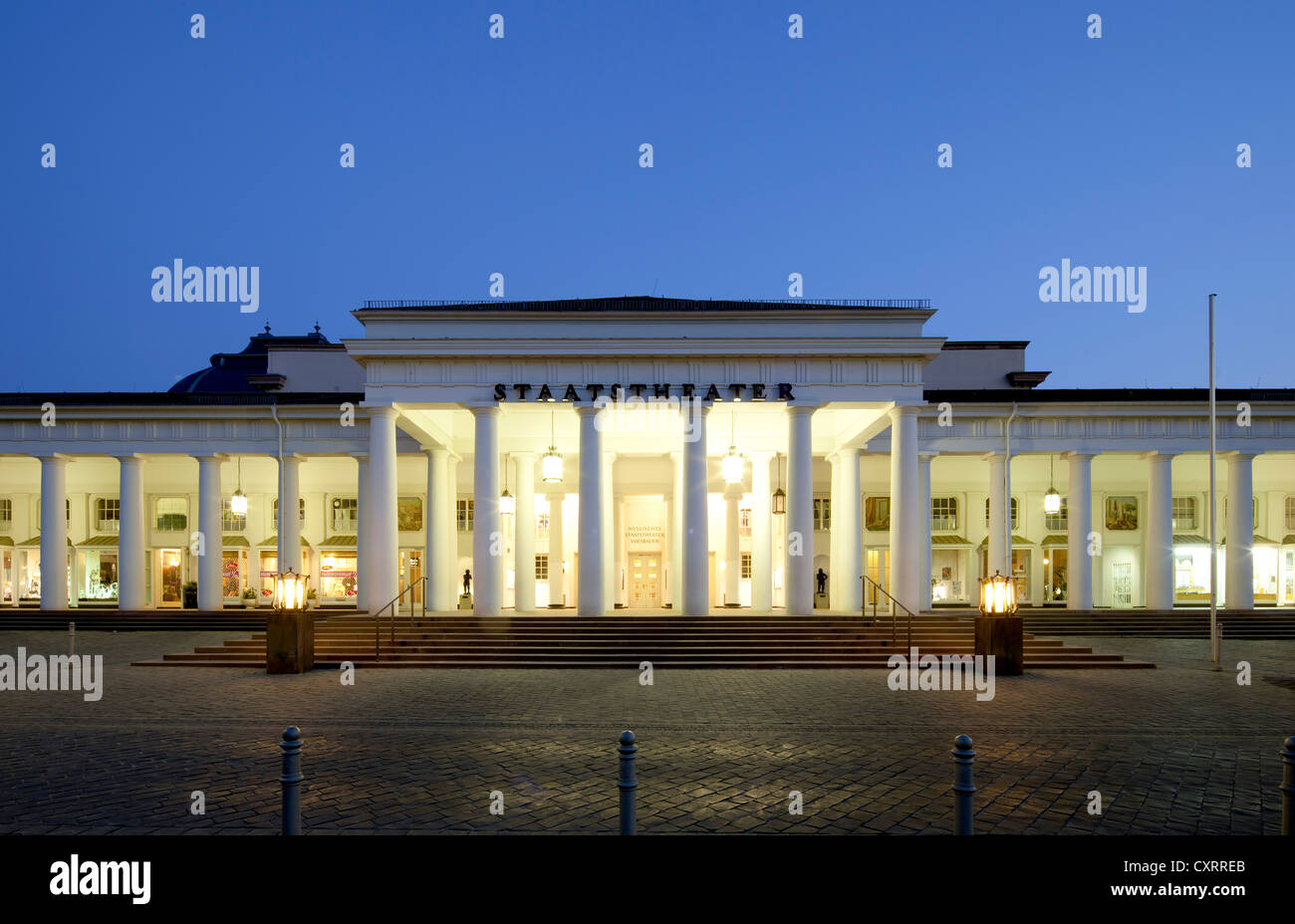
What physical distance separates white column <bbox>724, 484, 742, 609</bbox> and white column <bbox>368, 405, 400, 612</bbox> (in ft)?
39.3

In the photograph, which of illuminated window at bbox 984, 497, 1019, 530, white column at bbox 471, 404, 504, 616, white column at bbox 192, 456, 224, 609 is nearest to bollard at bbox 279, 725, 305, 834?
white column at bbox 471, 404, 504, 616

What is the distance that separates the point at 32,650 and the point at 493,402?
46.7 feet

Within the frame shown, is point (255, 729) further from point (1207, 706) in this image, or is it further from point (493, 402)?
point (1207, 706)

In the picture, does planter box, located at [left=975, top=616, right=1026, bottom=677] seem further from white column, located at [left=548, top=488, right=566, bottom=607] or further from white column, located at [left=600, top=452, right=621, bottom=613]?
white column, located at [left=548, top=488, right=566, bottom=607]

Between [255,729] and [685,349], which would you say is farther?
[685,349]

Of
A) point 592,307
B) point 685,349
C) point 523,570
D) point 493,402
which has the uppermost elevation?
point 592,307

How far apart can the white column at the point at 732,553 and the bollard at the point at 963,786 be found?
2194 centimetres

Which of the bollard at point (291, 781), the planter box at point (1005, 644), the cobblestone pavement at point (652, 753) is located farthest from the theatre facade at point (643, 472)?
the bollard at point (291, 781)

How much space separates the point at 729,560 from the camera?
29.0 meters

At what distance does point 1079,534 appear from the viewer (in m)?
25.8

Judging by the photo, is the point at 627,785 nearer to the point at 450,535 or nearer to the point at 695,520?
the point at 695,520

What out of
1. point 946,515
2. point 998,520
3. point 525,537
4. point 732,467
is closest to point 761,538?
point 732,467

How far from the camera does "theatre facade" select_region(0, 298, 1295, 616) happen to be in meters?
22.2
